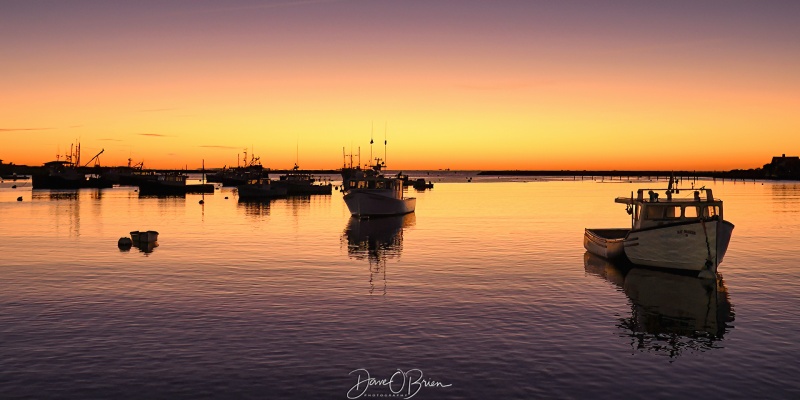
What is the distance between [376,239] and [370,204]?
75.0 feet

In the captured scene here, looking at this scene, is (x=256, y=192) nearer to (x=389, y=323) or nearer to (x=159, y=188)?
(x=159, y=188)

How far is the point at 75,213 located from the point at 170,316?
71.8 meters

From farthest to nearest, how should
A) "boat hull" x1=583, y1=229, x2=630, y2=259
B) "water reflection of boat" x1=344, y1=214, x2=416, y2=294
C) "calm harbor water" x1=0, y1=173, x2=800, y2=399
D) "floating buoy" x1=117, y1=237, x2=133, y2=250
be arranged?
"floating buoy" x1=117, y1=237, x2=133, y2=250 → "water reflection of boat" x1=344, y1=214, x2=416, y2=294 → "boat hull" x1=583, y1=229, x2=630, y2=259 → "calm harbor water" x1=0, y1=173, x2=800, y2=399

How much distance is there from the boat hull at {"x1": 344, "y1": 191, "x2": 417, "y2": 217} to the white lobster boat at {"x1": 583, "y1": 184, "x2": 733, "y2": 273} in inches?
1599

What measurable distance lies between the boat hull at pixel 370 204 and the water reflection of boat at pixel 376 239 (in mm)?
1026

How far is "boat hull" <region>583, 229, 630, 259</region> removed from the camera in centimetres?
4125

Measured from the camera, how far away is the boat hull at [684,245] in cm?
3588

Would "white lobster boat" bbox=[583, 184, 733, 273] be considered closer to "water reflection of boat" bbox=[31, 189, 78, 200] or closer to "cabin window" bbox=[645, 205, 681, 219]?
"cabin window" bbox=[645, 205, 681, 219]

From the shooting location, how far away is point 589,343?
22.0 meters

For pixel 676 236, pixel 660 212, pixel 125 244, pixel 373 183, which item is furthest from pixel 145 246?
pixel 676 236

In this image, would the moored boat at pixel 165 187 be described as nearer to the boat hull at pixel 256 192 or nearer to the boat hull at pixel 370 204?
the boat hull at pixel 256 192

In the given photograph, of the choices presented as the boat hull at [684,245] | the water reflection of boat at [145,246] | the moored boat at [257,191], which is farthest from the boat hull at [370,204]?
the moored boat at [257,191]

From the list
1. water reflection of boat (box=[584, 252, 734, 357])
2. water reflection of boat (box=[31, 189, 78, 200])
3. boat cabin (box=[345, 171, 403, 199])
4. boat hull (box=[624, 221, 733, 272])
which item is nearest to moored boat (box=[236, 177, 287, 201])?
water reflection of boat (box=[31, 189, 78, 200])

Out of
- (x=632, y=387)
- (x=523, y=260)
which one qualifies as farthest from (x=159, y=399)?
(x=523, y=260)
